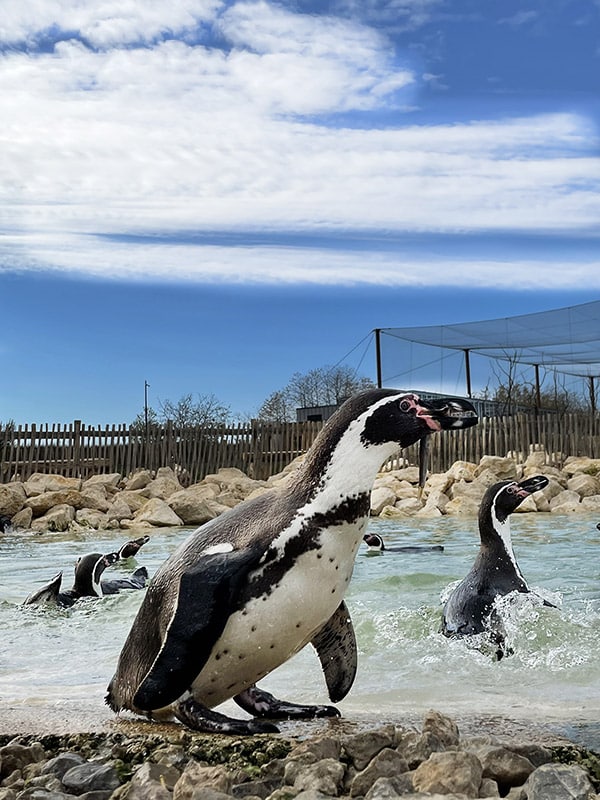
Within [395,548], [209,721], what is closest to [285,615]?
[209,721]

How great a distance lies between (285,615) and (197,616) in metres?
0.24

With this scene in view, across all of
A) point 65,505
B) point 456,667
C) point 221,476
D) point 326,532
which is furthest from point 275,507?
point 221,476

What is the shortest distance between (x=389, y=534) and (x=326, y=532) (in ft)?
34.2

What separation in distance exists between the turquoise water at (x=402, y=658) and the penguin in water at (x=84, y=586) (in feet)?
0.41

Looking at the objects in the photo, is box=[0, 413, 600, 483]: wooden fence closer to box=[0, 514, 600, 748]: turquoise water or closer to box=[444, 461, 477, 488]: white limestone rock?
box=[444, 461, 477, 488]: white limestone rock

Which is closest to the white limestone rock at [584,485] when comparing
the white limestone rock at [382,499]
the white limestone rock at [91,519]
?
the white limestone rock at [382,499]

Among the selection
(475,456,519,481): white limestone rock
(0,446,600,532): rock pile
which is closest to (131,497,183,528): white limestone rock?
(0,446,600,532): rock pile

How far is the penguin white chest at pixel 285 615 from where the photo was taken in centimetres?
264

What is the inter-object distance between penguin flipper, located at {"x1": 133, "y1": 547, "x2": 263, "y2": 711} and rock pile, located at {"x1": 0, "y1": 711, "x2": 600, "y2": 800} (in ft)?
0.66

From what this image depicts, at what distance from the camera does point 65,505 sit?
15.4 m

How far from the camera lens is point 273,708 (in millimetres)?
2963

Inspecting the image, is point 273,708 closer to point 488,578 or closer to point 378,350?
point 488,578

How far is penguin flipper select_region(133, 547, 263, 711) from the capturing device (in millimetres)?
2605

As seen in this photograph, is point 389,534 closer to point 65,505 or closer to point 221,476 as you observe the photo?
point 65,505
